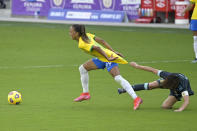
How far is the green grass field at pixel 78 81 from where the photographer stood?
10305 mm

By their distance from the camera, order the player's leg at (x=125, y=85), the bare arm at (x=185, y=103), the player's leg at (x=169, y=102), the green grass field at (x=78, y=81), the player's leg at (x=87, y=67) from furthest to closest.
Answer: the player's leg at (x=87, y=67) → the player's leg at (x=169, y=102) → the player's leg at (x=125, y=85) → the bare arm at (x=185, y=103) → the green grass field at (x=78, y=81)

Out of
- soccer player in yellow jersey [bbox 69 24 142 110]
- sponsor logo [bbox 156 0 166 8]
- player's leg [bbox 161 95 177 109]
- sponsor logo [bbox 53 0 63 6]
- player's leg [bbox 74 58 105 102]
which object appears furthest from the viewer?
sponsor logo [bbox 53 0 63 6]

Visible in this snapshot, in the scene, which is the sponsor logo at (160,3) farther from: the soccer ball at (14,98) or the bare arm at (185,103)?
the bare arm at (185,103)

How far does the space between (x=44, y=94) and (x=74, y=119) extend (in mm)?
2956

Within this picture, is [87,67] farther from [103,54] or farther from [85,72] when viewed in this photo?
[103,54]

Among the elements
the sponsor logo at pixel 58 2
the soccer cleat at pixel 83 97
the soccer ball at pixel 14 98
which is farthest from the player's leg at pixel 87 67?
the sponsor logo at pixel 58 2

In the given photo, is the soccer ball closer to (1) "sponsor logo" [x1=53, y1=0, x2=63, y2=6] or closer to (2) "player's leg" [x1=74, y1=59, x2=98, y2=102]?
(2) "player's leg" [x1=74, y1=59, x2=98, y2=102]

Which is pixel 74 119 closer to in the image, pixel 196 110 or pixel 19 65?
pixel 196 110

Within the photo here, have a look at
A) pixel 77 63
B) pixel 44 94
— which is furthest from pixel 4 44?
pixel 44 94

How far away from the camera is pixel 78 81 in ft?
51.0

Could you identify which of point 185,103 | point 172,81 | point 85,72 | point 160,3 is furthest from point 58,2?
point 185,103

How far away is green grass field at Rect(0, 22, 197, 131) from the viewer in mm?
10305

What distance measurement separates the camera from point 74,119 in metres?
10.6

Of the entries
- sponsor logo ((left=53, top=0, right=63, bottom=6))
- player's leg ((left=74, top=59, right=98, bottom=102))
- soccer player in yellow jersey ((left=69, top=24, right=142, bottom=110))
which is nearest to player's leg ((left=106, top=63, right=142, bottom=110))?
soccer player in yellow jersey ((left=69, top=24, right=142, bottom=110))
